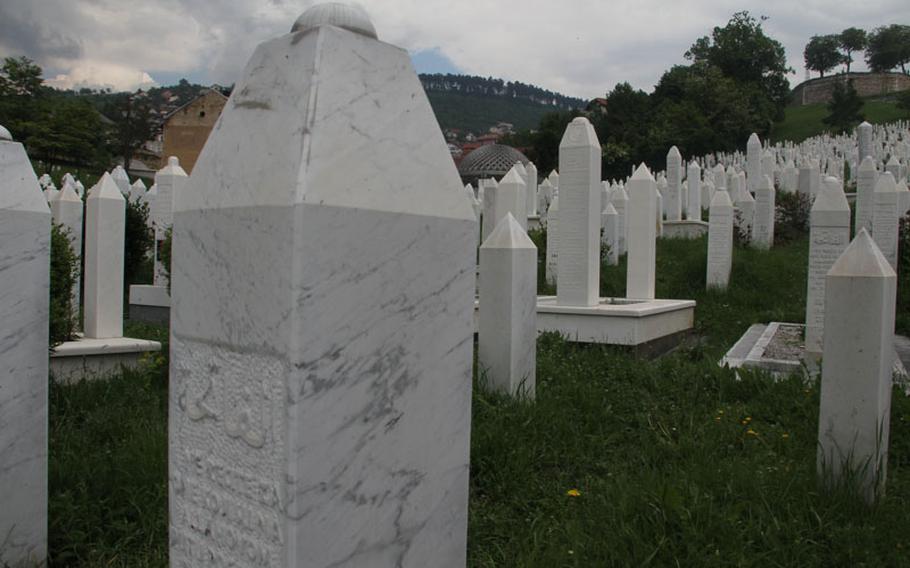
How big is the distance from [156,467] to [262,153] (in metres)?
2.65

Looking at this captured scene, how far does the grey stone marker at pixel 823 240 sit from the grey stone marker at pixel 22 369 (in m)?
6.19

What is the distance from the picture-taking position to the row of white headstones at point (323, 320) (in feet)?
4.83

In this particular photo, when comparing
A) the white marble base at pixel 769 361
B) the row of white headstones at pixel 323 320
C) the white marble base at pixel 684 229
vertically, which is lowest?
the white marble base at pixel 769 361

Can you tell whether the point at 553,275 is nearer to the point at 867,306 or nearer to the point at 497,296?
the point at 497,296

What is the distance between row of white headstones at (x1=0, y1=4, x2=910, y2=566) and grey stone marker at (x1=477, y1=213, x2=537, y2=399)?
9.33ft

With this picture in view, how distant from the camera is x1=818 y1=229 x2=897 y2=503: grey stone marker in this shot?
130 inches

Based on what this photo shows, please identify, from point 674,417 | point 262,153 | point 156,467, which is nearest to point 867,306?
point 674,417

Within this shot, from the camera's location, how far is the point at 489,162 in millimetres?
44562

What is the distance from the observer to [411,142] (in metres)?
1.73

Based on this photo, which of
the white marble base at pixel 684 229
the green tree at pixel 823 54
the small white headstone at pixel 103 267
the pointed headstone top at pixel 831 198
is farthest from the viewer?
the green tree at pixel 823 54

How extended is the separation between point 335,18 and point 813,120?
60.2 metres

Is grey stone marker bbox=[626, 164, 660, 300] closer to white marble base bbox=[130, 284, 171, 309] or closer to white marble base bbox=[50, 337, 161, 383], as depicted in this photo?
white marble base bbox=[50, 337, 161, 383]

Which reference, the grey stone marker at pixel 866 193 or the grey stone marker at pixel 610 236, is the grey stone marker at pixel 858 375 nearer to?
the grey stone marker at pixel 610 236

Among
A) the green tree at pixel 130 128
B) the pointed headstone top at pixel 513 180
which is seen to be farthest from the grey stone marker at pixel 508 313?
the green tree at pixel 130 128
